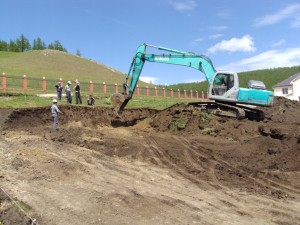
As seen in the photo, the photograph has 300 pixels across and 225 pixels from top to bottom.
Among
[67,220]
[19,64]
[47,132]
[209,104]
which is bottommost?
[67,220]

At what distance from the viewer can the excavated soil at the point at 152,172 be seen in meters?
7.59

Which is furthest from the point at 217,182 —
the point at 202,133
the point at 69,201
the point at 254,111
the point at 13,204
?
the point at 254,111

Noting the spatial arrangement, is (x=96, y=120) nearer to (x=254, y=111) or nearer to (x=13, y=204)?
(x=254, y=111)

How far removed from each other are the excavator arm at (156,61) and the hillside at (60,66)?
36.9 m

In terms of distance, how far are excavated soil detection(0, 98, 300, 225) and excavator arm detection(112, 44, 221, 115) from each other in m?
1.50

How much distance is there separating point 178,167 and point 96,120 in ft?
28.8

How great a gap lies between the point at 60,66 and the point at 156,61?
5027 centimetres

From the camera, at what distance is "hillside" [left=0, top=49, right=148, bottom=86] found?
57156 millimetres

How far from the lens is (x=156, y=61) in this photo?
18.5m

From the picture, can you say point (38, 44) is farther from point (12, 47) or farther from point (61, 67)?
point (61, 67)

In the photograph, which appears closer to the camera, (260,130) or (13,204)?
(13,204)

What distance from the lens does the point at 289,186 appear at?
32.3 feet

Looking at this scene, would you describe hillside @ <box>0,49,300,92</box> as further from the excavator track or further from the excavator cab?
the excavator cab

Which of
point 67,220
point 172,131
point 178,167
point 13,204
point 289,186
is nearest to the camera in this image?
point 67,220
